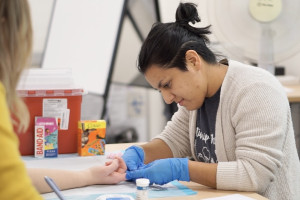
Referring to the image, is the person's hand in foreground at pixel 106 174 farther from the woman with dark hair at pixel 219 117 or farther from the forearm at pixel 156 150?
the forearm at pixel 156 150

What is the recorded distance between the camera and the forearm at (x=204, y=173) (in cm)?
135

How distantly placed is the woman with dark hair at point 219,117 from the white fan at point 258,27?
789mm

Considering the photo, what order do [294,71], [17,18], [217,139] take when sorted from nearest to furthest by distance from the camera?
[17,18] → [217,139] → [294,71]

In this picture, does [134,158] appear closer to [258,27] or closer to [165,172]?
[165,172]

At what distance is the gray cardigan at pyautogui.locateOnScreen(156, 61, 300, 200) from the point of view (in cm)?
133

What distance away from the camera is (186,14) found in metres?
1.54

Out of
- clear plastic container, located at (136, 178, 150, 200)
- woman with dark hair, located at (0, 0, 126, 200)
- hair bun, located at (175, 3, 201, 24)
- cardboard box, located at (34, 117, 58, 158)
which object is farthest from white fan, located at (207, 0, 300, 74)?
woman with dark hair, located at (0, 0, 126, 200)

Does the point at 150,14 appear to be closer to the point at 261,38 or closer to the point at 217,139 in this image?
the point at 261,38

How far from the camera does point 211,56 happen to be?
1.54 metres

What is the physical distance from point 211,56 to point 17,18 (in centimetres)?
91

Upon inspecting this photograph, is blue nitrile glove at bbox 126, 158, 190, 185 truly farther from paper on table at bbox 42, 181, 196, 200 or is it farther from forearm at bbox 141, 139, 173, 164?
forearm at bbox 141, 139, 173, 164

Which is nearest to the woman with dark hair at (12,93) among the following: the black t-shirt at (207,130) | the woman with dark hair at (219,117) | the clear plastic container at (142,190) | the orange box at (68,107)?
the clear plastic container at (142,190)

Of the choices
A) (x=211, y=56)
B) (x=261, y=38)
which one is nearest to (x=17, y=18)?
(x=211, y=56)

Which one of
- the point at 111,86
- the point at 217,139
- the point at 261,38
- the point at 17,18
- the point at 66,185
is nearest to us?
the point at 17,18
